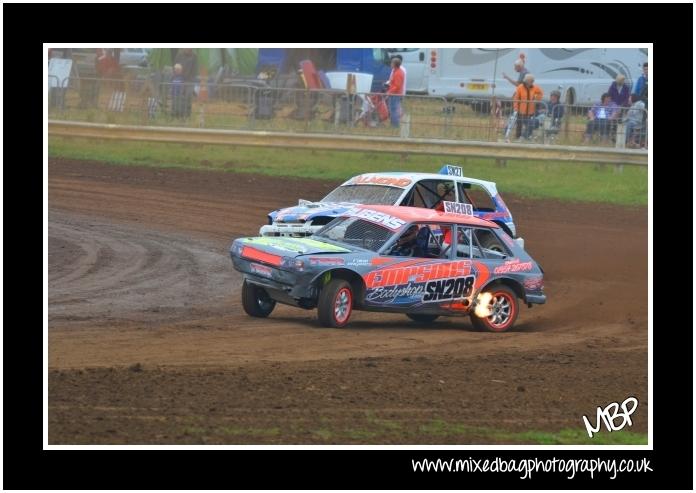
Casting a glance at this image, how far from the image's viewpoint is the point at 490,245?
13.4 meters

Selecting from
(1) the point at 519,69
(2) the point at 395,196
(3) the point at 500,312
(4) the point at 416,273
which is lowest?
(3) the point at 500,312

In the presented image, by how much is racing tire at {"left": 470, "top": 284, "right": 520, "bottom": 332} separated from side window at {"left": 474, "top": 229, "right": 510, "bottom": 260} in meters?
0.37

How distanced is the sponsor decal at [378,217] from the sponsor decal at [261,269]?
1.50 m

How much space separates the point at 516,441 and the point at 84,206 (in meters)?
13.1

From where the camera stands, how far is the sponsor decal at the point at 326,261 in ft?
38.9

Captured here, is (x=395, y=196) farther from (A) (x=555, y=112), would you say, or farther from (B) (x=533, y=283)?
(A) (x=555, y=112)

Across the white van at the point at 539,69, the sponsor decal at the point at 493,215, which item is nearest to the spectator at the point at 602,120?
the white van at the point at 539,69

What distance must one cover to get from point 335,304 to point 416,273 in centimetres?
106

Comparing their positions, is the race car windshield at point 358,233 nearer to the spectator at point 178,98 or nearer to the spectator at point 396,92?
the spectator at point 396,92

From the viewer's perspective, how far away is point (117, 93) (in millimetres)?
24594

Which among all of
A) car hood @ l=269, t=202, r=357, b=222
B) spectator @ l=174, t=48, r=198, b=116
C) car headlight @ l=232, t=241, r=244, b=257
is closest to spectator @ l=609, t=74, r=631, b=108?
spectator @ l=174, t=48, r=198, b=116

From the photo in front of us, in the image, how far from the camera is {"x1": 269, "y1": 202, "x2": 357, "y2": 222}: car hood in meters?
14.7

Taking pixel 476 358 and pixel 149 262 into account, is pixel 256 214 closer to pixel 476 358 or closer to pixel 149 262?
pixel 149 262

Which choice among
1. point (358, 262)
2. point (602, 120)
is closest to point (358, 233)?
point (358, 262)
